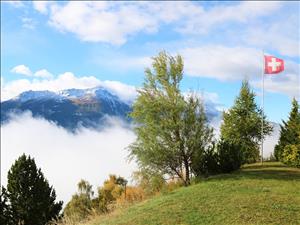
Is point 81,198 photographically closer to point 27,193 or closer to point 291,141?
point 27,193

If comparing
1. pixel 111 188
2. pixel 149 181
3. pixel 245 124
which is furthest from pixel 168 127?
pixel 111 188

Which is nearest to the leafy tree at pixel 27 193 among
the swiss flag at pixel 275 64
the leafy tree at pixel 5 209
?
the leafy tree at pixel 5 209

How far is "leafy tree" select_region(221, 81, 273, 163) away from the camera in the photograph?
136 feet

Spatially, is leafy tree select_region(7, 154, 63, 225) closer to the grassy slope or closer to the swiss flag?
the grassy slope

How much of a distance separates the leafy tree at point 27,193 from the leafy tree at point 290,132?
19.9 m

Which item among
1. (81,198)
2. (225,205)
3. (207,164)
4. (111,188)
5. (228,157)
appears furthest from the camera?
(111,188)

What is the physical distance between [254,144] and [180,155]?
14999mm

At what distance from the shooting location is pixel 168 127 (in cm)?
2819

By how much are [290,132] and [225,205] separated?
14257 mm

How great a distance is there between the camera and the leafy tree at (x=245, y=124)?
136ft

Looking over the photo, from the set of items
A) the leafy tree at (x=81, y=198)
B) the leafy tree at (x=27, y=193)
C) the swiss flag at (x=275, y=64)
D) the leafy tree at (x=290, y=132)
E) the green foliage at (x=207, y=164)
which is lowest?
the leafy tree at (x=81, y=198)

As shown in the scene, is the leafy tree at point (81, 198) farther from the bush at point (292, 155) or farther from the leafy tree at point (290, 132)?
the bush at point (292, 155)

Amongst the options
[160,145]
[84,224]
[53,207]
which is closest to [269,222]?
[84,224]

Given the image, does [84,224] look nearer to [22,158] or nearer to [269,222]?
[269,222]
